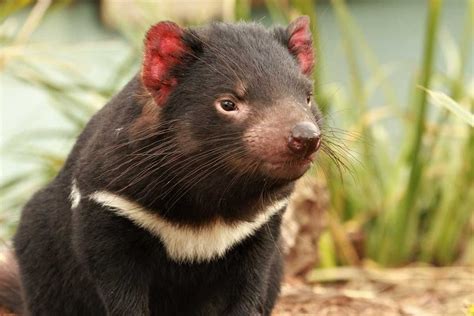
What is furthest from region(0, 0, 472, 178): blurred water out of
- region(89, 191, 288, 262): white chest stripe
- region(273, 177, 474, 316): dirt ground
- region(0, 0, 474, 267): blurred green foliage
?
region(89, 191, 288, 262): white chest stripe

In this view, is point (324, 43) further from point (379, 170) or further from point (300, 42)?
point (300, 42)

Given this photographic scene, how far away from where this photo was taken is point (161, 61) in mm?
2748

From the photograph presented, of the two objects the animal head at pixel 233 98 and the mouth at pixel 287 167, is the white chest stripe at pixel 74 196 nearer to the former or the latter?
the animal head at pixel 233 98

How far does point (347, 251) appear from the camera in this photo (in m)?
5.44

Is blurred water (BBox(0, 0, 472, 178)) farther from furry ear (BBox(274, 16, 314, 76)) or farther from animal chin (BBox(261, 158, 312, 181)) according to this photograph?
animal chin (BBox(261, 158, 312, 181))

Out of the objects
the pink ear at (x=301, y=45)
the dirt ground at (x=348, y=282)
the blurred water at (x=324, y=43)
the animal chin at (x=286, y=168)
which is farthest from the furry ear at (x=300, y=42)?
the blurred water at (x=324, y=43)

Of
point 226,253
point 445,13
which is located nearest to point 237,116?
point 226,253

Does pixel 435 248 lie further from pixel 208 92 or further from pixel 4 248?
pixel 208 92

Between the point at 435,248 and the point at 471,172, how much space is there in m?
0.50

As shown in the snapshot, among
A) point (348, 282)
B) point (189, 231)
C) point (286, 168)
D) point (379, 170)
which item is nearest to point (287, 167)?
point (286, 168)

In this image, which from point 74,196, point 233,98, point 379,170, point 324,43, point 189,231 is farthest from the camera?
point 324,43

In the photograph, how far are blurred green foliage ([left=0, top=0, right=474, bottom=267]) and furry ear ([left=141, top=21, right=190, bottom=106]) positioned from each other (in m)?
2.34

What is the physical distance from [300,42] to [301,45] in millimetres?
10

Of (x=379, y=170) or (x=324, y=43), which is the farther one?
(x=324, y=43)
